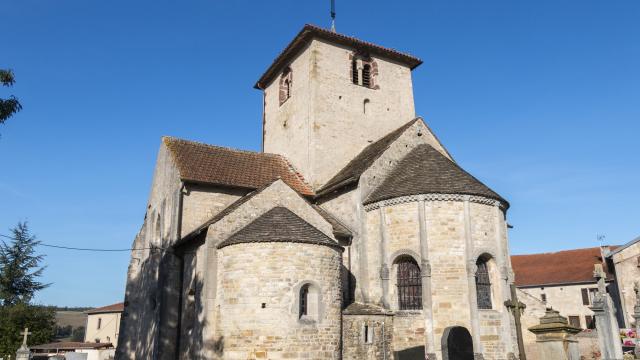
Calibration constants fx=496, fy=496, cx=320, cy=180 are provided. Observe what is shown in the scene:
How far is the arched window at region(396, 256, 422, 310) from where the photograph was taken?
15.5 meters

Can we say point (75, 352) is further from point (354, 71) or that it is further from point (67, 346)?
point (354, 71)

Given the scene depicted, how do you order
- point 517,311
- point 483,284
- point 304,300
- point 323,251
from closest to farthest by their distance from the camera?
1. point 517,311
2. point 304,300
3. point 323,251
4. point 483,284

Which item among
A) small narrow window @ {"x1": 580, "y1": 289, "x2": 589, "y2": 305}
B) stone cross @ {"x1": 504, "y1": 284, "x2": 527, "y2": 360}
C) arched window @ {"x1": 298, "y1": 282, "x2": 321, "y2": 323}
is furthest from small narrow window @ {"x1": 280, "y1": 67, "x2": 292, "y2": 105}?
small narrow window @ {"x1": 580, "y1": 289, "x2": 589, "y2": 305}

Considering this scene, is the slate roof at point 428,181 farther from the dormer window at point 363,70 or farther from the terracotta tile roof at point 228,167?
the dormer window at point 363,70

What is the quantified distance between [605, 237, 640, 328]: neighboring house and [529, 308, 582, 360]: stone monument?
18.6 m

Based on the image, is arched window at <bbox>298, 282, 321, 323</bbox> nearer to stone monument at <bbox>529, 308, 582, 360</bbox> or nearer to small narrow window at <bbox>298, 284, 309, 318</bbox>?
small narrow window at <bbox>298, 284, 309, 318</bbox>

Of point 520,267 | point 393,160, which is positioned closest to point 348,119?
point 393,160

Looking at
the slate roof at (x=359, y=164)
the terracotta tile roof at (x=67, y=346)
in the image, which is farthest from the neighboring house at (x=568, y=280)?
the terracotta tile roof at (x=67, y=346)

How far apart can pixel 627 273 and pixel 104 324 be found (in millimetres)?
38492

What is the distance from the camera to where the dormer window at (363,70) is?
72.7 feet

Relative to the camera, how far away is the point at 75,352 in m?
30.8

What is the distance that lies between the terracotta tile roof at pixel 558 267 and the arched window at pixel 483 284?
1968 centimetres

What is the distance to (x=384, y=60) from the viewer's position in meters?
22.9

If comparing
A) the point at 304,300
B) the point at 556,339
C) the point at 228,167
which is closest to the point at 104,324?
the point at 228,167
